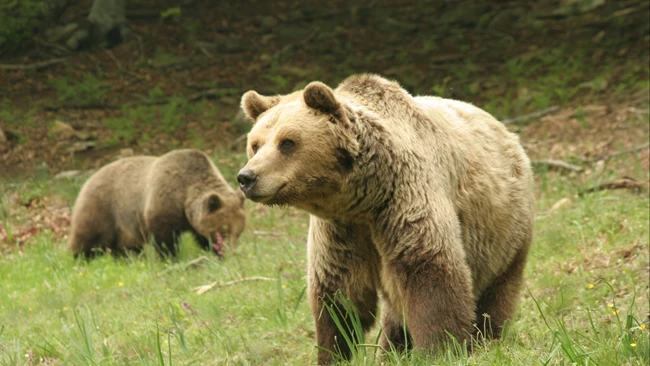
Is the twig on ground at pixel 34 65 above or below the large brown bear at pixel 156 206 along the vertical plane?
above

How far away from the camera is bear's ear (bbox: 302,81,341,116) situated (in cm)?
404

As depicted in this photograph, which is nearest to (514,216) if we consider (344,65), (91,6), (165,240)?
(165,240)

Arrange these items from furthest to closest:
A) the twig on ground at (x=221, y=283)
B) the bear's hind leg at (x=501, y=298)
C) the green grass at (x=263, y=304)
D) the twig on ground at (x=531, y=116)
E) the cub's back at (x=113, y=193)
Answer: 1. the twig on ground at (x=531, y=116)
2. the cub's back at (x=113, y=193)
3. the twig on ground at (x=221, y=283)
4. the bear's hind leg at (x=501, y=298)
5. the green grass at (x=263, y=304)

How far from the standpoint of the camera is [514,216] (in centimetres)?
493

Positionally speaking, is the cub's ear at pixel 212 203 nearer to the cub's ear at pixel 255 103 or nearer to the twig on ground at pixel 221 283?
the twig on ground at pixel 221 283

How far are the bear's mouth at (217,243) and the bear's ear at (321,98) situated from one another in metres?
4.59

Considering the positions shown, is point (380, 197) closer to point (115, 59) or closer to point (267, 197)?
point (267, 197)

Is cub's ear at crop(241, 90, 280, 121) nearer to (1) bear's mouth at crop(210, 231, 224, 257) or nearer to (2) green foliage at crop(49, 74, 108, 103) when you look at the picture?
→ (1) bear's mouth at crop(210, 231, 224, 257)

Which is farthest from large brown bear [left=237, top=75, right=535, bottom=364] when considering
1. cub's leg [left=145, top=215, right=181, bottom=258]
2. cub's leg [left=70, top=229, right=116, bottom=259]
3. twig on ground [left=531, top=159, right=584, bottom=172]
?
cub's leg [left=70, top=229, right=116, bottom=259]

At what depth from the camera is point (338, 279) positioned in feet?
14.3

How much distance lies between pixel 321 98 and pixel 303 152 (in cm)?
29

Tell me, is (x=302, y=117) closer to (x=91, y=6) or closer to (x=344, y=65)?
(x=344, y=65)

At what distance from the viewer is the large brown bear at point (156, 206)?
9867 mm

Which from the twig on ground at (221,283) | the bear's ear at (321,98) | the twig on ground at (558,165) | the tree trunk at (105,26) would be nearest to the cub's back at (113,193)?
the twig on ground at (221,283)
